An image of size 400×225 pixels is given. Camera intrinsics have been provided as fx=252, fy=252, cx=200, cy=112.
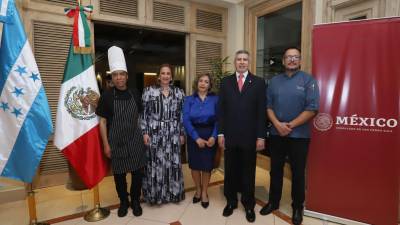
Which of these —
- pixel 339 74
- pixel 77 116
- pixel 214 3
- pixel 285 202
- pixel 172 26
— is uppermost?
pixel 214 3

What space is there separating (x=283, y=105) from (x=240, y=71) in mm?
486

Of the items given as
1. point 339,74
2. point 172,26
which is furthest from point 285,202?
point 172,26

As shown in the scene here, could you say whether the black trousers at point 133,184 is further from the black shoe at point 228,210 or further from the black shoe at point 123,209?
the black shoe at point 228,210

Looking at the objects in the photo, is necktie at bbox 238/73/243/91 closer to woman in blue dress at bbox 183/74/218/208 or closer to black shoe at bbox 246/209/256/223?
woman in blue dress at bbox 183/74/218/208

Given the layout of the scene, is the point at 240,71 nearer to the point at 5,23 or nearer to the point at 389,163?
the point at 389,163

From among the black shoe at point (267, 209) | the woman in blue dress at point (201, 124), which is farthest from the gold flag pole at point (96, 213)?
the black shoe at point (267, 209)

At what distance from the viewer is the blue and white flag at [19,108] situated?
189 cm

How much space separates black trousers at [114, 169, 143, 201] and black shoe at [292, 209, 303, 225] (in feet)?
4.80

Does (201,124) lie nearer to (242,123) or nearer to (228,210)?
(242,123)

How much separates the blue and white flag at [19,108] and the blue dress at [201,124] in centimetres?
118

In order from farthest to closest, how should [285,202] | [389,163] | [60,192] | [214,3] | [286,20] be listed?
[214,3], [286,20], [60,192], [285,202], [389,163]

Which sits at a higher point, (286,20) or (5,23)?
(286,20)

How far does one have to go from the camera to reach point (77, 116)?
2205mm

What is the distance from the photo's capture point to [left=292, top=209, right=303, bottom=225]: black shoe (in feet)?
7.41
